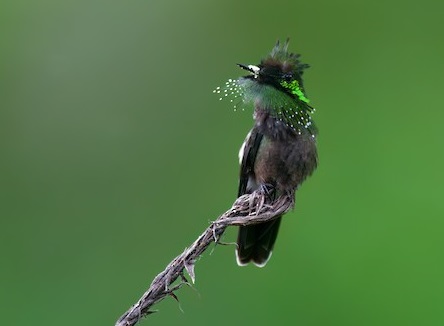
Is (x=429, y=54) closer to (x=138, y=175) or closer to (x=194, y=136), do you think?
(x=194, y=136)

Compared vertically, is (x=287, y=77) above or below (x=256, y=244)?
above

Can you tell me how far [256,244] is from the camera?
3.49 metres

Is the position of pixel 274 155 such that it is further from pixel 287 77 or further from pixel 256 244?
pixel 287 77

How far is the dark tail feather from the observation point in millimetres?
3477

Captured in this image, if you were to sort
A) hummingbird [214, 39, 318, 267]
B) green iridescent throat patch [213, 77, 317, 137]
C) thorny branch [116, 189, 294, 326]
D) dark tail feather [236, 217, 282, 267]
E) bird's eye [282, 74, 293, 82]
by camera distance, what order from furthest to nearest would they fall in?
dark tail feather [236, 217, 282, 267]
hummingbird [214, 39, 318, 267]
bird's eye [282, 74, 293, 82]
green iridescent throat patch [213, 77, 317, 137]
thorny branch [116, 189, 294, 326]

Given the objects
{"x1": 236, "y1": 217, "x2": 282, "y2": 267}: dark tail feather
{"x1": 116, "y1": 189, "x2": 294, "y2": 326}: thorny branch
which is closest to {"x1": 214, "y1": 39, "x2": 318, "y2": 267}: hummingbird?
{"x1": 236, "y1": 217, "x2": 282, "y2": 267}: dark tail feather

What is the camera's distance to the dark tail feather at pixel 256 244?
3.48 m

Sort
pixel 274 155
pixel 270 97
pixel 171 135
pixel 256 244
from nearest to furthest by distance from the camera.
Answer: pixel 270 97
pixel 274 155
pixel 256 244
pixel 171 135

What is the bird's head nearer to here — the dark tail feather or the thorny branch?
the thorny branch

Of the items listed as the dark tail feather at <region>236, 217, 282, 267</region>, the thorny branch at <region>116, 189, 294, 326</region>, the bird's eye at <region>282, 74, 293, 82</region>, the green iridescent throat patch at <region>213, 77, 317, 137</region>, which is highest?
the bird's eye at <region>282, 74, 293, 82</region>

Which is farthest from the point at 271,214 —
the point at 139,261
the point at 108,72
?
the point at 108,72

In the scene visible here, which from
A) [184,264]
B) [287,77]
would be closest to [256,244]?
[287,77]

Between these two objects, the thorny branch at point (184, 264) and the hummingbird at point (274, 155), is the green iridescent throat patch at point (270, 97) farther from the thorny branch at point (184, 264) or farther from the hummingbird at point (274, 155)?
the thorny branch at point (184, 264)

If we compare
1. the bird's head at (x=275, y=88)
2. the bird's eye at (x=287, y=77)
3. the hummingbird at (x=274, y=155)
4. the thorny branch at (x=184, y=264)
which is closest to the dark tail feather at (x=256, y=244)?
the hummingbird at (x=274, y=155)
